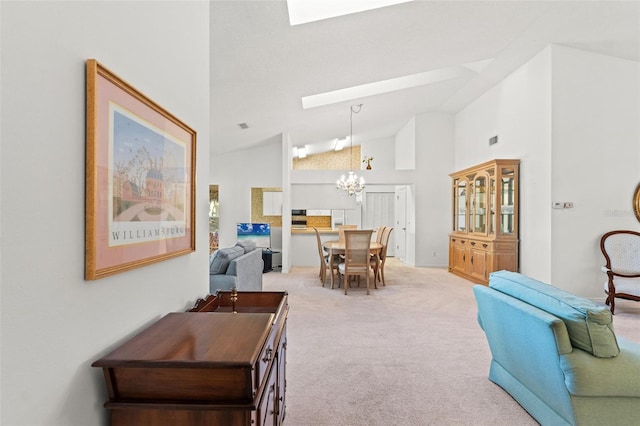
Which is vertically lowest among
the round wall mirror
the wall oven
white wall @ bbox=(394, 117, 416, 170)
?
the wall oven

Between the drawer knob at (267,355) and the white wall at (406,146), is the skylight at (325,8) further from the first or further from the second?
the white wall at (406,146)

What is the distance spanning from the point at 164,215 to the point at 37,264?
2.11 ft

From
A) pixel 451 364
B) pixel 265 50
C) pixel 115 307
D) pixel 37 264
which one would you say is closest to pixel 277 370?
pixel 115 307

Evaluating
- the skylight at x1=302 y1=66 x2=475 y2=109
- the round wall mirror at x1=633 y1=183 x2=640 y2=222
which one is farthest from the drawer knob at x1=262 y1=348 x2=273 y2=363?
the round wall mirror at x1=633 y1=183 x2=640 y2=222

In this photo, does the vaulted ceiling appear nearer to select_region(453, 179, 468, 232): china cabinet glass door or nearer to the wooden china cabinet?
the wooden china cabinet

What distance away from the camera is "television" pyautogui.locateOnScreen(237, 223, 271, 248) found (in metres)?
7.64

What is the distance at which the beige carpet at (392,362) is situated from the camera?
203 centimetres

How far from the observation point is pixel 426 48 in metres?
4.38

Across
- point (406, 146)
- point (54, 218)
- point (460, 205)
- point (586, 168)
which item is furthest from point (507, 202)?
point (54, 218)

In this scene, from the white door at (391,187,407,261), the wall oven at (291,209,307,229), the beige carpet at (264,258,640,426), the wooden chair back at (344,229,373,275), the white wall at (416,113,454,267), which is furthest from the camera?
the wall oven at (291,209,307,229)

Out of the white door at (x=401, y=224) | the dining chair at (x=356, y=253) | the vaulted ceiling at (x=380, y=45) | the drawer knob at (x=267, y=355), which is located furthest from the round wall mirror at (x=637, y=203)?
the drawer knob at (x=267, y=355)

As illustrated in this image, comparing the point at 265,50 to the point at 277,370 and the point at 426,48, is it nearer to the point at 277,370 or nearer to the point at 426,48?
the point at 426,48

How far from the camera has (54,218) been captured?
84cm

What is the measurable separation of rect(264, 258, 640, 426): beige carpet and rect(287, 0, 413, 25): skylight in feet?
10.1
